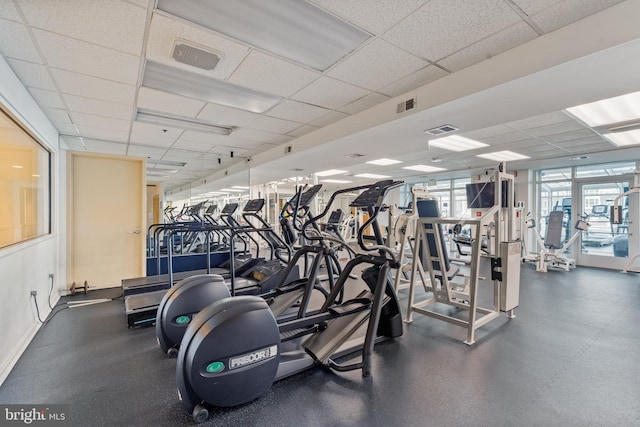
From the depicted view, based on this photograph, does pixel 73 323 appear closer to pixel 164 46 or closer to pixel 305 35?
pixel 164 46

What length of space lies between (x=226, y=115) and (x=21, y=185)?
94.9 inches

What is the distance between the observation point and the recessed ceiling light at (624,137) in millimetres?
4802

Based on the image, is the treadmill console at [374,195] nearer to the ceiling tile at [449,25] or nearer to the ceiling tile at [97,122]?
→ the ceiling tile at [449,25]

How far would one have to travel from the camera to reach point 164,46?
240 cm

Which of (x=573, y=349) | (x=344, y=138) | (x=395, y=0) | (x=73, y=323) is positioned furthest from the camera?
(x=344, y=138)

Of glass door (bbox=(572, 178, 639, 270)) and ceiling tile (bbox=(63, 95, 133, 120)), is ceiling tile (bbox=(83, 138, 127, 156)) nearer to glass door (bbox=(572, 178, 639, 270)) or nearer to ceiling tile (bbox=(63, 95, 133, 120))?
ceiling tile (bbox=(63, 95, 133, 120))

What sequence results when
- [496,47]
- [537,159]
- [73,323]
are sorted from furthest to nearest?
[537,159] < [73,323] < [496,47]

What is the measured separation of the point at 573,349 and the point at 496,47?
2.95 meters

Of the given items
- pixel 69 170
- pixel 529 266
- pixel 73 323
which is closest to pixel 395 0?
pixel 73 323

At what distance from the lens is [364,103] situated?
375cm

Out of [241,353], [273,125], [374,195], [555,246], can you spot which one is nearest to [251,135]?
[273,125]

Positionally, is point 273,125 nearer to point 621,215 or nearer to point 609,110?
point 609,110

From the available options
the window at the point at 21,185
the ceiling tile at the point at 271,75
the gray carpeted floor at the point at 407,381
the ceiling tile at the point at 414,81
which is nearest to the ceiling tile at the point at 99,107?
the window at the point at 21,185

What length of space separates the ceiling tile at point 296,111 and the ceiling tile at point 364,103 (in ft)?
1.02
